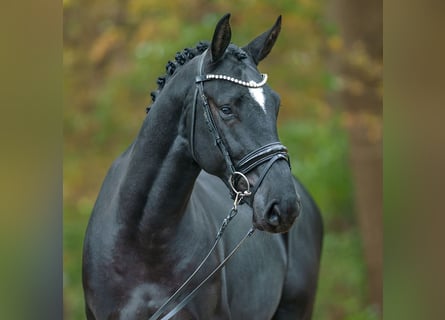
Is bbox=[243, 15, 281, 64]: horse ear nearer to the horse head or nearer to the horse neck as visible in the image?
the horse head

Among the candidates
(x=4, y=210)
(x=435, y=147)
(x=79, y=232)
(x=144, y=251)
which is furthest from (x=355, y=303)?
(x=4, y=210)

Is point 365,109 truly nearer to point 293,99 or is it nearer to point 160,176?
point 293,99

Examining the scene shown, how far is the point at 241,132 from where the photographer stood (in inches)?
132

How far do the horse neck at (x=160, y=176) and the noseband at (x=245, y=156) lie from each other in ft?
0.37

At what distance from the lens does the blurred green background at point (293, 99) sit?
717cm

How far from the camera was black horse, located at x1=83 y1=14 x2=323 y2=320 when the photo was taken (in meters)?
3.32

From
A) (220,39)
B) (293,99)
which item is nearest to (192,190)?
(220,39)

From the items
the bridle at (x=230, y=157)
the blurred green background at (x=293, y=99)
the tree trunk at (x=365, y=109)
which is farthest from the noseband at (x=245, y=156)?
the tree trunk at (x=365, y=109)

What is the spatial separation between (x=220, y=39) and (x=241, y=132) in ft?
1.24

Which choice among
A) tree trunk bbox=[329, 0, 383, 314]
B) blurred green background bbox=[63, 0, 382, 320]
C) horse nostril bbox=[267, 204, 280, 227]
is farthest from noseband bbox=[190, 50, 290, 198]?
tree trunk bbox=[329, 0, 383, 314]

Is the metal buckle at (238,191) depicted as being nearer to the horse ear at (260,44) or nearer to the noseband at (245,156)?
the noseband at (245,156)

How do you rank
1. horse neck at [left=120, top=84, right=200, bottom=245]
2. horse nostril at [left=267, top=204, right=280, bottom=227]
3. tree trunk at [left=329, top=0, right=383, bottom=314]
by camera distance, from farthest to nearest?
tree trunk at [left=329, top=0, right=383, bottom=314]
horse neck at [left=120, top=84, right=200, bottom=245]
horse nostril at [left=267, top=204, right=280, bottom=227]

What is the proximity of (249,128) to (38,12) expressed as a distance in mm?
977

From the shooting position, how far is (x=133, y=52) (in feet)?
24.3
